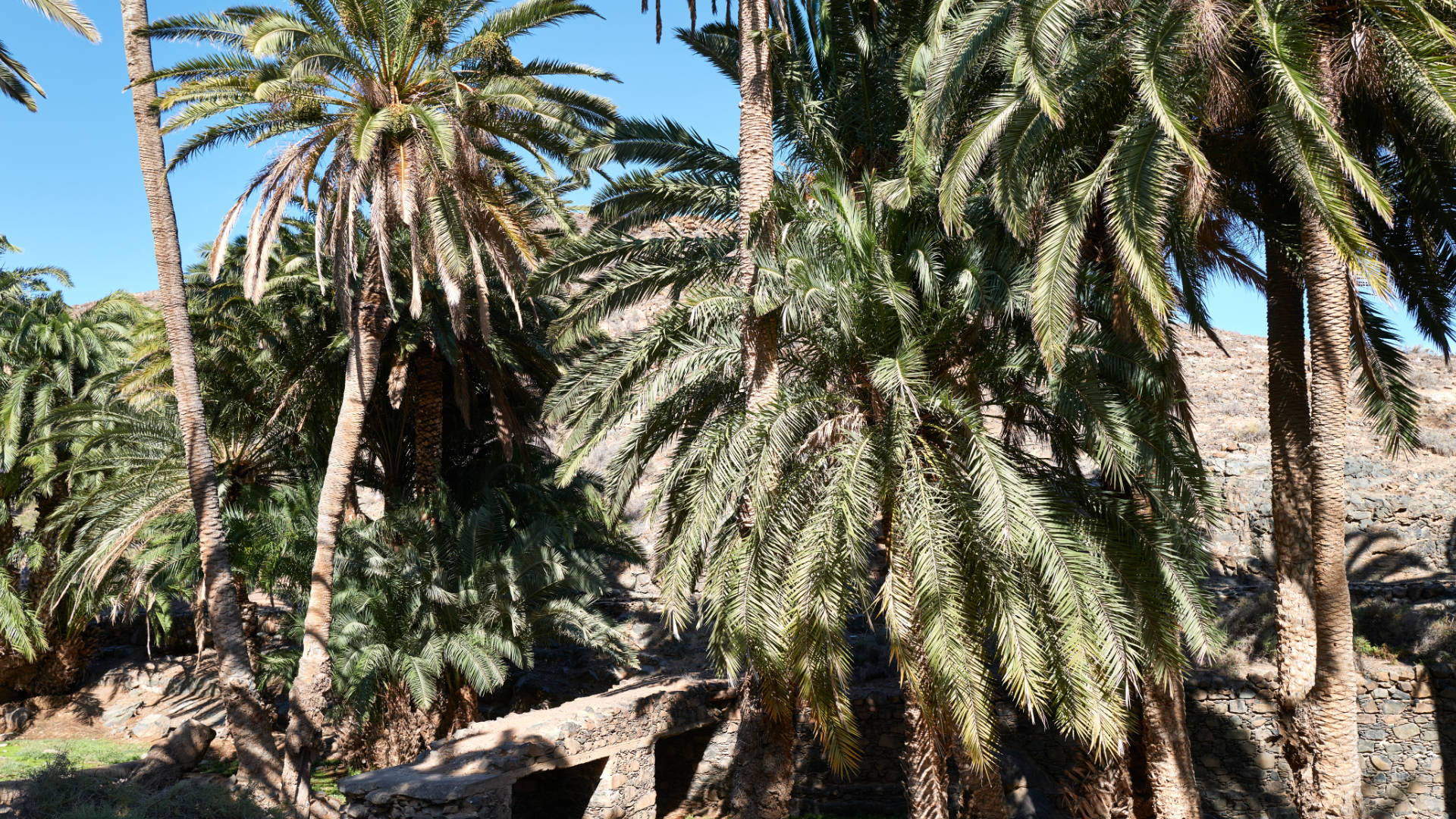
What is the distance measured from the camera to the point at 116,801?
7504 mm

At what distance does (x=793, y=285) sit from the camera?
8703 millimetres

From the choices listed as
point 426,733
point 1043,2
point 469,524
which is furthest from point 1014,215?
point 426,733

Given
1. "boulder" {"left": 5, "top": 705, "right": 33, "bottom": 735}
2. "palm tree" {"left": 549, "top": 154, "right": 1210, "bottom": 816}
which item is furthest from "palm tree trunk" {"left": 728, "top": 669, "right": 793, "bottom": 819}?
"boulder" {"left": 5, "top": 705, "right": 33, "bottom": 735}

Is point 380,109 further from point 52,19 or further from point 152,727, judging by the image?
point 152,727

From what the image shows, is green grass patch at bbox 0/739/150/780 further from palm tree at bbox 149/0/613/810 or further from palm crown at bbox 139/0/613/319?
palm crown at bbox 139/0/613/319

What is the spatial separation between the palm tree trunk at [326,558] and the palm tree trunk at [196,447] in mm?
432

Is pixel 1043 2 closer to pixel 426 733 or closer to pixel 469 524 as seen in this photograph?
pixel 469 524

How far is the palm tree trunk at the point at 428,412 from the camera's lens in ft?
52.1

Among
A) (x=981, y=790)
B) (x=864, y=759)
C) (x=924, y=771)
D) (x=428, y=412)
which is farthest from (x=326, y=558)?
(x=864, y=759)

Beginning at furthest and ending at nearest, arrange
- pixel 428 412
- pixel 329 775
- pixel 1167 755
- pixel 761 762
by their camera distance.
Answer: pixel 329 775 < pixel 428 412 < pixel 761 762 < pixel 1167 755

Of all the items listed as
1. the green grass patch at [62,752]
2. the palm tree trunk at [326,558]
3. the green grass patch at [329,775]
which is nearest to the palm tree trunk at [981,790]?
the palm tree trunk at [326,558]

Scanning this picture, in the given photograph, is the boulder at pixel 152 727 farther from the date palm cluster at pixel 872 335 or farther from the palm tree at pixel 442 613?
the palm tree at pixel 442 613

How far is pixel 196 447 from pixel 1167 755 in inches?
472

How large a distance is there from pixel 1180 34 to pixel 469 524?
1175 cm
